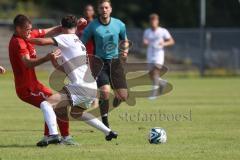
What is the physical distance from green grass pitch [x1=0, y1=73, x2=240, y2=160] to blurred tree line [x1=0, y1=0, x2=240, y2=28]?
31372 mm

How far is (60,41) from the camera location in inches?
477

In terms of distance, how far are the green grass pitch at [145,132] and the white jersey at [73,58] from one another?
1.01 meters

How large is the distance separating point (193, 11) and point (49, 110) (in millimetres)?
43233

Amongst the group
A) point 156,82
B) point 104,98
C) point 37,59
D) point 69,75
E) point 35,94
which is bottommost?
point 156,82

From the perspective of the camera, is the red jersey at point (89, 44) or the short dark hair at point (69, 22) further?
the red jersey at point (89, 44)

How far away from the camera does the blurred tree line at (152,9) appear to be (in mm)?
54250

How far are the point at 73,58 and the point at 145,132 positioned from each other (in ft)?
8.36

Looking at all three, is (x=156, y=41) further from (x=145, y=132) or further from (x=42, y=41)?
(x=42, y=41)

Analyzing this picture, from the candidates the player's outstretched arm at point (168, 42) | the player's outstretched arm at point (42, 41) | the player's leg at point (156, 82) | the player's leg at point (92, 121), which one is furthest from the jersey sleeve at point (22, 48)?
the player's outstretched arm at point (168, 42)

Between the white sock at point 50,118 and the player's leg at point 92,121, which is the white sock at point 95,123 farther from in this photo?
the white sock at point 50,118

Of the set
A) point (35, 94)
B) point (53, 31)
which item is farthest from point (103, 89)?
point (35, 94)

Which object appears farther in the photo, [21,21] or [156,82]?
[156,82]

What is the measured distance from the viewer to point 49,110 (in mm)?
12016

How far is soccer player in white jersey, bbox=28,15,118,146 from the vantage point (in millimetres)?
12008
